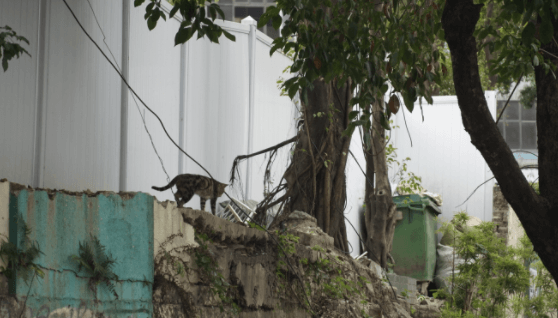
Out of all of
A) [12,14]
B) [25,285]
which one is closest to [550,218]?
[25,285]

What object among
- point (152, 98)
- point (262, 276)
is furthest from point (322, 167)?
point (262, 276)

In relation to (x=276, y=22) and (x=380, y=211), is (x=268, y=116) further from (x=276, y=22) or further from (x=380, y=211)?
(x=276, y=22)

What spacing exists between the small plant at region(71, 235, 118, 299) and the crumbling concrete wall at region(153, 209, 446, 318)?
1.06 feet

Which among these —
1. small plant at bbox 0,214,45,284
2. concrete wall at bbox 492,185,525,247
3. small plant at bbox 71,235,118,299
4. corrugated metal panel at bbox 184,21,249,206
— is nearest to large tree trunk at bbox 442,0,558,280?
small plant at bbox 71,235,118,299

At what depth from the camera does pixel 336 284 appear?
224 inches

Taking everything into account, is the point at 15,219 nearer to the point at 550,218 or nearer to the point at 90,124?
the point at 90,124

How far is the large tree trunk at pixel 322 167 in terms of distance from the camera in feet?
24.0

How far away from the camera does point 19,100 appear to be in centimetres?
441

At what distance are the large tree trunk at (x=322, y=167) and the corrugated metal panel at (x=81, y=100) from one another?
2.62 metres

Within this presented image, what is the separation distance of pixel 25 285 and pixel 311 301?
9.63 ft

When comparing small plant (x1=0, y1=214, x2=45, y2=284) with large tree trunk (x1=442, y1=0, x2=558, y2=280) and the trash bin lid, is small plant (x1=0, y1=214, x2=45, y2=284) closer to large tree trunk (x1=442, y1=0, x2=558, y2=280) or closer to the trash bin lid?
large tree trunk (x1=442, y1=0, x2=558, y2=280)

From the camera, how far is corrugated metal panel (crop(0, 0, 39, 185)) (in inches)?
169

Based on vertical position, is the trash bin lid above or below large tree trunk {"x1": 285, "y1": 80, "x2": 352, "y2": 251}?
below

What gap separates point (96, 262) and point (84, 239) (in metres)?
0.14
